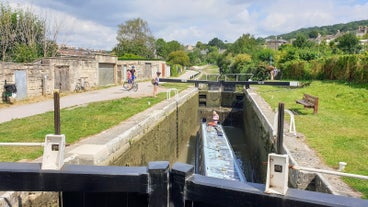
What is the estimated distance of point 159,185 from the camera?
86.0 inches

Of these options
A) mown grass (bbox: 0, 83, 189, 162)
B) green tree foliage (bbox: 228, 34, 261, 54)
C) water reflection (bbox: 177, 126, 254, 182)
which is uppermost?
green tree foliage (bbox: 228, 34, 261, 54)

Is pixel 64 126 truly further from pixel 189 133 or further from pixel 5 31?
pixel 5 31

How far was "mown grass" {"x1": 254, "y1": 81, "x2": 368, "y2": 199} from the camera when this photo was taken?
18.9 ft

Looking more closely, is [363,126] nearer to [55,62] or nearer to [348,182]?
[348,182]

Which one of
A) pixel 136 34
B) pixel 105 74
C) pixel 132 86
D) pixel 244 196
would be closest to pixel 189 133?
pixel 132 86

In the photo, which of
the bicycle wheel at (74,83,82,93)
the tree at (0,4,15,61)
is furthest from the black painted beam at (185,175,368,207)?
the tree at (0,4,15,61)

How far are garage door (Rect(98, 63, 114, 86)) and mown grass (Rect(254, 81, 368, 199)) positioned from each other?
13.9m

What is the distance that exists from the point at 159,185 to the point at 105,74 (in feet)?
73.2

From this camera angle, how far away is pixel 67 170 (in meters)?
2.31

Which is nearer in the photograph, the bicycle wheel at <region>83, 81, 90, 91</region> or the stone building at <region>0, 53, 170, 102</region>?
the stone building at <region>0, 53, 170, 102</region>

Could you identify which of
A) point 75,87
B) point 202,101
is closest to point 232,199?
point 75,87

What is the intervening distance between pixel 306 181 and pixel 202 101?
18.9 metres

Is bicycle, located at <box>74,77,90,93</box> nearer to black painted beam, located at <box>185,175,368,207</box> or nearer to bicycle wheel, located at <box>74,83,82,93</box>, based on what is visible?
bicycle wheel, located at <box>74,83,82,93</box>

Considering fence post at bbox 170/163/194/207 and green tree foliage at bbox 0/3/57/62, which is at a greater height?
green tree foliage at bbox 0/3/57/62
